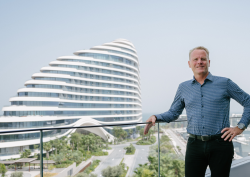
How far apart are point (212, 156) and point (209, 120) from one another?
23cm

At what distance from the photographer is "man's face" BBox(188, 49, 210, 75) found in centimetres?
146

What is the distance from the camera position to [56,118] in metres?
43.7

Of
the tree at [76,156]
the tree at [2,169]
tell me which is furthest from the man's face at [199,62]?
the tree at [2,169]

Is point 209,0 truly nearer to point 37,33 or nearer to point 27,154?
point 37,33

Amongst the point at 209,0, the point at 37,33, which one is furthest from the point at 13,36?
the point at 209,0

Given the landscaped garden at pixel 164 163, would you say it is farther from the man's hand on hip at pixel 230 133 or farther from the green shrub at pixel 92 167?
the man's hand on hip at pixel 230 133

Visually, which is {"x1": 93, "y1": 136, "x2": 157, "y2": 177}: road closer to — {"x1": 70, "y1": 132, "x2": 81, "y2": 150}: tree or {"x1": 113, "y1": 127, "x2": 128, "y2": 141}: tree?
{"x1": 113, "y1": 127, "x2": 128, "y2": 141}: tree

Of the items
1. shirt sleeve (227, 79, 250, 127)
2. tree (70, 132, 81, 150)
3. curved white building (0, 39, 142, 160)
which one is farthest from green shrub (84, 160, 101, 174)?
curved white building (0, 39, 142, 160)

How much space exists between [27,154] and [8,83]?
405 feet

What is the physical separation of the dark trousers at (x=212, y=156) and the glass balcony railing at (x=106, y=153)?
20 centimetres

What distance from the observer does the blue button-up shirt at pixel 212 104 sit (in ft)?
4.48

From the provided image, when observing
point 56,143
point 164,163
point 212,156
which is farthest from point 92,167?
point 212,156

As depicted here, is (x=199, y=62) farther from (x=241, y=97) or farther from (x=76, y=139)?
(x=76, y=139)

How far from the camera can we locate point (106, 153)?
78.4 inches
